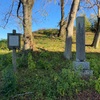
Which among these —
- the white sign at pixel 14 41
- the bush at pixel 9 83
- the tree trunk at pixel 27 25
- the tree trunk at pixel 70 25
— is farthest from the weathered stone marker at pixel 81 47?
the tree trunk at pixel 27 25

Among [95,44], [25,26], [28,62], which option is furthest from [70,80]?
[95,44]

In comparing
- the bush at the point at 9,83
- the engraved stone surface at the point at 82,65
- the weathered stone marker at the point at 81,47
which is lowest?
the bush at the point at 9,83

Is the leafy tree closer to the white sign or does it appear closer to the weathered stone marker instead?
the white sign

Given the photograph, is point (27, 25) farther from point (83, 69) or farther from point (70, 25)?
point (83, 69)

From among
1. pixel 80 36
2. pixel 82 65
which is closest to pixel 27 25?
pixel 80 36

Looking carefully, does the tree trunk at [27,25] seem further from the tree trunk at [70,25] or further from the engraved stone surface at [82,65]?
the engraved stone surface at [82,65]

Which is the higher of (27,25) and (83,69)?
(27,25)

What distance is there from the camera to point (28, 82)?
25.0 feet

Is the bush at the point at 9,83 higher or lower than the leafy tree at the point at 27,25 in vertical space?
lower

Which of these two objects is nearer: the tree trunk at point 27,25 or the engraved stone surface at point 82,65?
the engraved stone surface at point 82,65

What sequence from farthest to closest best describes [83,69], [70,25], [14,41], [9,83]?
[70,25] → [14,41] → [83,69] → [9,83]

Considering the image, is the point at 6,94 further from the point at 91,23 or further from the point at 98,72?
the point at 91,23

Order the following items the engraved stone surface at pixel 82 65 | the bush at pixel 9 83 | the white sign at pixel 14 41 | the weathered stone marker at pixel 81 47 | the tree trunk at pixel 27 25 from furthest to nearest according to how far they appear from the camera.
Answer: the tree trunk at pixel 27 25 → the white sign at pixel 14 41 → the weathered stone marker at pixel 81 47 → the engraved stone surface at pixel 82 65 → the bush at pixel 9 83

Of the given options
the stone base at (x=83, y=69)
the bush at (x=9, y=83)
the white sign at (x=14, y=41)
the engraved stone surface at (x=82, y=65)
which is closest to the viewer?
the bush at (x=9, y=83)
